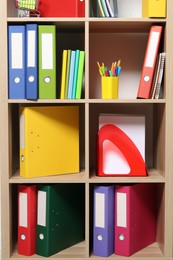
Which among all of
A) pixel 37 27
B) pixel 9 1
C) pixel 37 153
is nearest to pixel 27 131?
pixel 37 153

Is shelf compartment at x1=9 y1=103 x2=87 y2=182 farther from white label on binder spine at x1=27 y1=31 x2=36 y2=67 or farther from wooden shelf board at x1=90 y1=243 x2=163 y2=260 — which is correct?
wooden shelf board at x1=90 y1=243 x2=163 y2=260

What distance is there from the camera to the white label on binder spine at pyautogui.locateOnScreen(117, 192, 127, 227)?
79.4 inches

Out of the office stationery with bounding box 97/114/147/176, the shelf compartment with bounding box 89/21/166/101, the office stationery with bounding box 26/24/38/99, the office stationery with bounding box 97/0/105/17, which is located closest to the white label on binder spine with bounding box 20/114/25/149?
the office stationery with bounding box 26/24/38/99

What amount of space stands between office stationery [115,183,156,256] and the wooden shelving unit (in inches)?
1.8

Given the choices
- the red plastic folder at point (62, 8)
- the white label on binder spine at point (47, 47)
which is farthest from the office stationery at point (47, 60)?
the red plastic folder at point (62, 8)

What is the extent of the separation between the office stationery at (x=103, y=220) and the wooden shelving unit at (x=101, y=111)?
0.05 meters

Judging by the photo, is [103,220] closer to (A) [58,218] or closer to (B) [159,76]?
(A) [58,218]

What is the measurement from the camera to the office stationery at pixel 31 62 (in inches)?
76.3

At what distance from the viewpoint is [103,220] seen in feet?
6.63

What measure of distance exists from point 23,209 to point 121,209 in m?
0.46

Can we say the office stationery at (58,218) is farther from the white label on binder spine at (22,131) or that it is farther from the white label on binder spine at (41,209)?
the white label on binder spine at (22,131)

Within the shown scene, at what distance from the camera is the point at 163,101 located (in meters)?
1.95

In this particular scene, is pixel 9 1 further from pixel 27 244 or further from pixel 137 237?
pixel 137 237

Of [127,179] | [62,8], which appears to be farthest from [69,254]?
[62,8]
